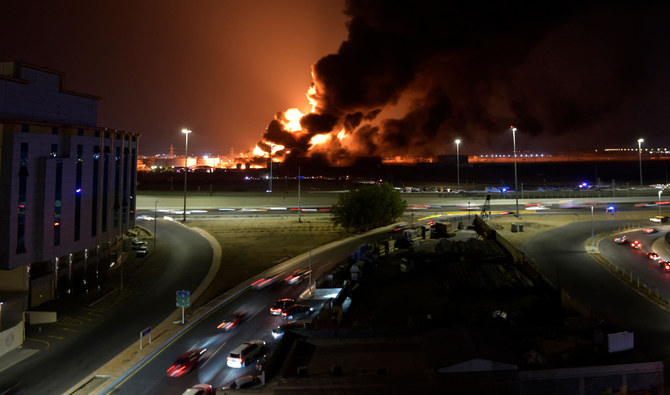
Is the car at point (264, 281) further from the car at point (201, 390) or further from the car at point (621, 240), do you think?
the car at point (621, 240)

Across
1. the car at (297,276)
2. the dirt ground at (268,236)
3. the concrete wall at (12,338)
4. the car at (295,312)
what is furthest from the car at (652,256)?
the concrete wall at (12,338)

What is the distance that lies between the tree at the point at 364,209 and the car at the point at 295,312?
85.8 ft

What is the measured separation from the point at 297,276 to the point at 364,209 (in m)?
20.9

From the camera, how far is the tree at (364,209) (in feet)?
155

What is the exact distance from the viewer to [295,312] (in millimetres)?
20797

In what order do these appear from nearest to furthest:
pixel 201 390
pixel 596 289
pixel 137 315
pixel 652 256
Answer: pixel 201 390 → pixel 137 315 → pixel 596 289 → pixel 652 256

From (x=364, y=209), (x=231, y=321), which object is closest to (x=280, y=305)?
(x=231, y=321)

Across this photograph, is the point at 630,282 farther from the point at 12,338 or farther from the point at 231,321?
the point at 12,338

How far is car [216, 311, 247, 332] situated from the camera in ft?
64.3

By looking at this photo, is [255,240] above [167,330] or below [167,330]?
above

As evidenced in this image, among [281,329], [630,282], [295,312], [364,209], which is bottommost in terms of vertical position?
[281,329]

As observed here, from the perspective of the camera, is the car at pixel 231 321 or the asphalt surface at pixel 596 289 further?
the car at pixel 231 321

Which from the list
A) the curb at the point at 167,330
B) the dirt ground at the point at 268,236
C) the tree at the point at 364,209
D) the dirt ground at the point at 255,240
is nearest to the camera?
the curb at the point at 167,330

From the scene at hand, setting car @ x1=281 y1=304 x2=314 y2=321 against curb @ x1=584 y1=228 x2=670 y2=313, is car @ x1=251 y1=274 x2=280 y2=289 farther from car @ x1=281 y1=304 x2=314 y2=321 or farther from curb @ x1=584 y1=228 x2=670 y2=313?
curb @ x1=584 y1=228 x2=670 y2=313
